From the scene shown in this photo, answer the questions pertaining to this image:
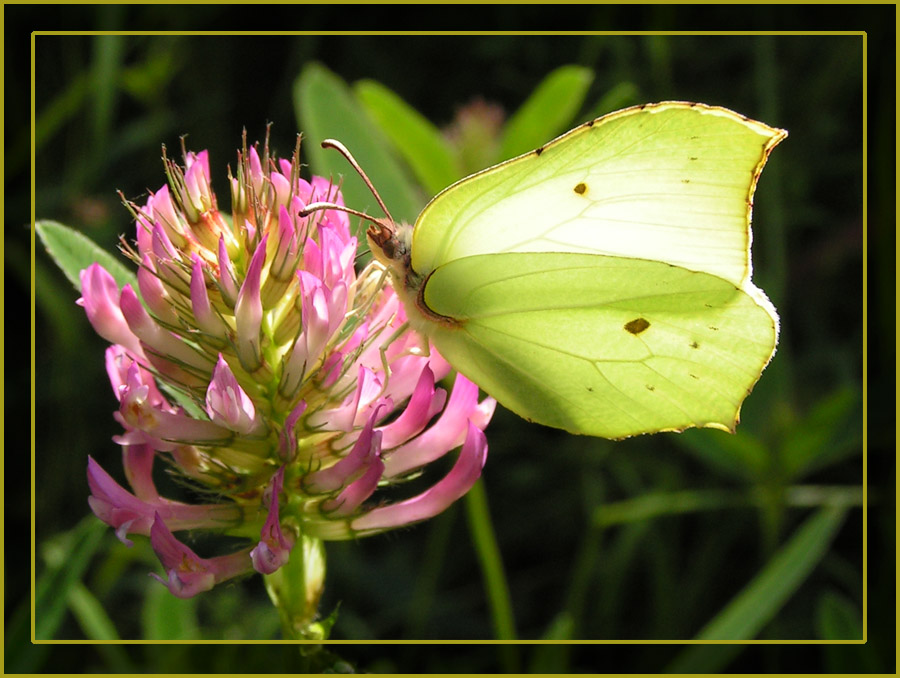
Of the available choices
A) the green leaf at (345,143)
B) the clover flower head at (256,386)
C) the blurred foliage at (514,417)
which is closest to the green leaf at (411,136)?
the blurred foliage at (514,417)

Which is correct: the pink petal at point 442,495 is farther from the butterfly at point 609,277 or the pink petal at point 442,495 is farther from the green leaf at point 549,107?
the green leaf at point 549,107

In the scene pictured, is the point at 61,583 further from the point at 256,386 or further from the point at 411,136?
the point at 411,136

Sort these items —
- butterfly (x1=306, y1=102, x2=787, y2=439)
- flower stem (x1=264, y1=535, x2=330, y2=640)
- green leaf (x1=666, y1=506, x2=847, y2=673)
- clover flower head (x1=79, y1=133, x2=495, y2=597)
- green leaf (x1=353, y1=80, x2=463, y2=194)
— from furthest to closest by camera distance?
green leaf (x1=353, y1=80, x2=463, y2=194) < green leaf (x1=666, y1=506, x2=847, y2=673) < butterfly (x1=306, y1=102, x2=787, y2=439) < flower stem (x1=264, y1=535, x2=330, y2=640) < clover flower head (x1=79, y1=133, x2=495, y2=597)

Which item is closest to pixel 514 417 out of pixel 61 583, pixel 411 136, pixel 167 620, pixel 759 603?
pixel 411 136

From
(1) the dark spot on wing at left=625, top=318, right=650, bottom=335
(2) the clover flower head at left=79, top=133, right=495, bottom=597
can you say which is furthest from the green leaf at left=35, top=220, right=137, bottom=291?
(1) the dark spot on wing at left=625, top=318, right=650, bottom=335

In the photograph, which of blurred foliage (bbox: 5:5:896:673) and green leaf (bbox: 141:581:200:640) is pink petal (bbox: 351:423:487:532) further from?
green leaf (bbox: 141:581:200:640)
